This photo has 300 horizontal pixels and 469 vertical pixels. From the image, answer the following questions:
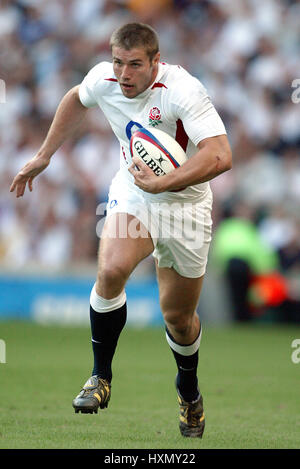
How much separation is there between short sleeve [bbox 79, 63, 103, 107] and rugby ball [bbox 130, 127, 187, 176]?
20.7 inches

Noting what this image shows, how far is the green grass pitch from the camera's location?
496 cm

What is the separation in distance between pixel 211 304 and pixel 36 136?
A: 3.68 meters

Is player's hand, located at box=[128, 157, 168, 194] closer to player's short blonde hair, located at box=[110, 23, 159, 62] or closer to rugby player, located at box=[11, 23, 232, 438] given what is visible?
rugby player, located at box=[11, 23, 232, 438]

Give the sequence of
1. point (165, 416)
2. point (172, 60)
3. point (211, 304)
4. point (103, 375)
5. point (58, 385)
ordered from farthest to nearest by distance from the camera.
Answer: point (172, 60)
point (211, 304)
point (58, 385)
point (165, 416)
point (103, 375)

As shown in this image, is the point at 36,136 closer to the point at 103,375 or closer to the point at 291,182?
the point at 291,182

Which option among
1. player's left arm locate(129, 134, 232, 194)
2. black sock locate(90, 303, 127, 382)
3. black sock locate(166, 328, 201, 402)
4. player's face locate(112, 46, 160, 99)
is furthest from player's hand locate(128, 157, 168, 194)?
black sock locate(166, 328, 201, 402)

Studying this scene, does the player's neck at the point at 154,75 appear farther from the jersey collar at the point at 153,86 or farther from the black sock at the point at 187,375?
the black sock at the point at 187,375

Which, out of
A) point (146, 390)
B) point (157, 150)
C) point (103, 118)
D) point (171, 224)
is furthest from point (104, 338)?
point (103, 118)

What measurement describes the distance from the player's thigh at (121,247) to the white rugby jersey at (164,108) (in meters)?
0.25

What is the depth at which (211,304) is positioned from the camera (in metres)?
11.5

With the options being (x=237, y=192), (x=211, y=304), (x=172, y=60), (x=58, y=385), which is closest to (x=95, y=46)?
(x=172, y=60)

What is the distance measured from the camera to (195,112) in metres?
4.91

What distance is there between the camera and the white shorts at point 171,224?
5164mm

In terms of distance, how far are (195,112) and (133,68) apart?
0.44 m
